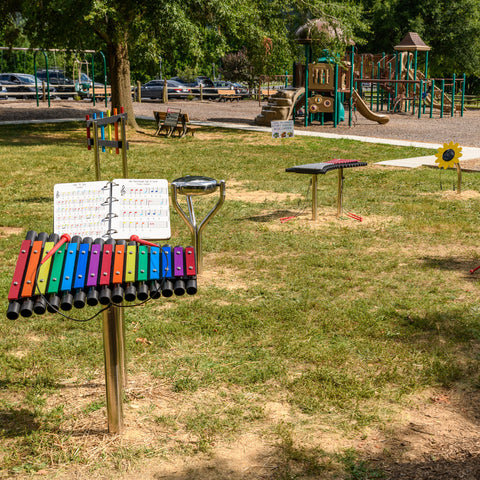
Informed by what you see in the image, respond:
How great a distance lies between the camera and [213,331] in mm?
5496

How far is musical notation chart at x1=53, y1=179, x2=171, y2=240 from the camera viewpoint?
4387 mm

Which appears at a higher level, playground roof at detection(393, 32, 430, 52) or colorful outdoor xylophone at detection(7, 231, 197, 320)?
playground roof at detection(393, 32, 430, 52)

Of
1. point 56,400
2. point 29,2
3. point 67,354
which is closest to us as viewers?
point 56,400

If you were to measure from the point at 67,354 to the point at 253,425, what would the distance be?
67.2 inches

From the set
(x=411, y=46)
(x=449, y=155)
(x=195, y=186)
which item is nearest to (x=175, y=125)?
(x=449, y=155)

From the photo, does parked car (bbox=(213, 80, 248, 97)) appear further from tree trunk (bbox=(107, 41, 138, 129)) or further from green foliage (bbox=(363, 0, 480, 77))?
tree trunk (bbox=(107, 41, 138, 129))

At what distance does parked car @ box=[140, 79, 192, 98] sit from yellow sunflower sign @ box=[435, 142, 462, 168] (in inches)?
1162

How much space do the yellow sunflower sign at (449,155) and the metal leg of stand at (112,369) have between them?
26.5 ft

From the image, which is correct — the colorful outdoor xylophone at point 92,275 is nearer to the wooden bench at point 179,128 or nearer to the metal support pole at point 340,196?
the metal support pole at point 340,196

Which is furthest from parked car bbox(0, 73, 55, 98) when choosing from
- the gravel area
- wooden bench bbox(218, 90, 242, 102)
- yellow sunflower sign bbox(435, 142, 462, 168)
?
yellow sunflower sign bbox(435, 142, 462, 168)

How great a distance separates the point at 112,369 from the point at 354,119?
25.8m

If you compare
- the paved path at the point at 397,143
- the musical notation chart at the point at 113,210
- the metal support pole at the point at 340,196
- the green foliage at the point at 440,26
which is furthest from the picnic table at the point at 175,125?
the green foliage at the point at 440,26

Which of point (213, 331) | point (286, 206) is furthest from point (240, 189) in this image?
point (213, 331)

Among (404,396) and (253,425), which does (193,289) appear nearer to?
(253,425)
